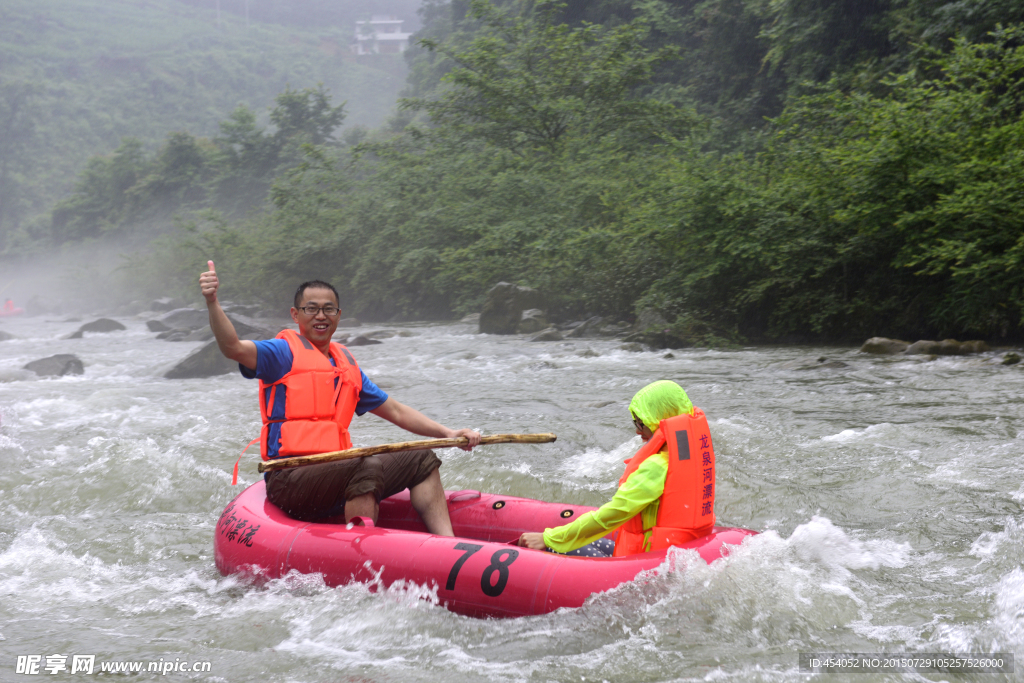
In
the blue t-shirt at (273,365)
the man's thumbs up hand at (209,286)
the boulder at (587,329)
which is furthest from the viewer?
the boulder at (587,329)

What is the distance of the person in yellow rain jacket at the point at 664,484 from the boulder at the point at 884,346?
724 centimetres

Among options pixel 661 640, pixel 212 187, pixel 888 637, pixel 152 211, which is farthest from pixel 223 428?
pixel 152 211

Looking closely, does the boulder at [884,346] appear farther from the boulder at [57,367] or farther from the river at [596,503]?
the boulder at [57,367]

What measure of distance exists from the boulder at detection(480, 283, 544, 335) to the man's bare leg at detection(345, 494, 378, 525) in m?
11.5

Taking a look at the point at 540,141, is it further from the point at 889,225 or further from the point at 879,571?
the point at 879,571

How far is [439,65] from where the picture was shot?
44.1 meters

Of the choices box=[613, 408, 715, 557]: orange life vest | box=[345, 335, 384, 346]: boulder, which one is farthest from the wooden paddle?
box=[345, 335, 384, 346]: boulder

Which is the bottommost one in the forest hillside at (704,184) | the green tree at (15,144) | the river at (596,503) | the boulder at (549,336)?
the river at (596,503)

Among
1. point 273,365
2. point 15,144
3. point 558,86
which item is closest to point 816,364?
point 273,365

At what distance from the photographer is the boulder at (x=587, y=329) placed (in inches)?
540

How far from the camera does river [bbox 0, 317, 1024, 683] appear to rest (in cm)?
294

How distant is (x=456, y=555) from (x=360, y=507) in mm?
582

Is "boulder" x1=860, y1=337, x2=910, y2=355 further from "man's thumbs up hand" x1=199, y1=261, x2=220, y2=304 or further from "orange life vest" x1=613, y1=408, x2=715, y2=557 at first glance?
"man's thumbs up hand" x1=199, y1=261, x2=220, y2=304

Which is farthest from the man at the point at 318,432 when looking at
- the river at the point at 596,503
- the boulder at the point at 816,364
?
the boulder at the point at 816,364
